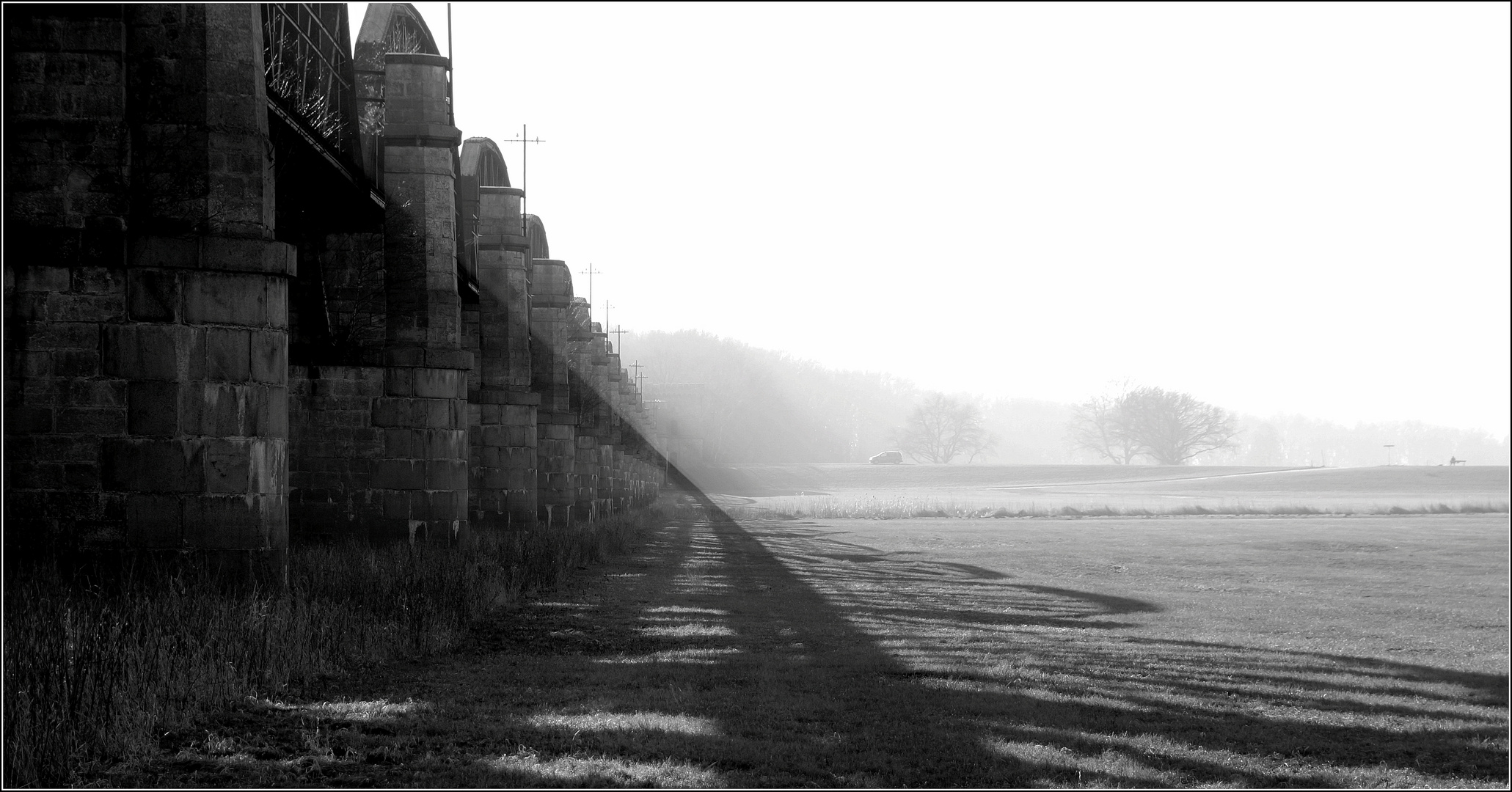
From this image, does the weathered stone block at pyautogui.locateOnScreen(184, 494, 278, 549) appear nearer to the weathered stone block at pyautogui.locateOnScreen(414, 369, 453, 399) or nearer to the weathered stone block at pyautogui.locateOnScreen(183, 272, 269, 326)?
the weathered stone block at pyautogui.locateOnScreen(183, 272, 269, 326)

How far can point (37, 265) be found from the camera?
9594 mm

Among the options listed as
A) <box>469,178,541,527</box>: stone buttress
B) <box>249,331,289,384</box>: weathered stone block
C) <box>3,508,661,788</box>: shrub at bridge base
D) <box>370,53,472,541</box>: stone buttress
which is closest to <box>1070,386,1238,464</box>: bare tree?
<box>469,178,541,527</box>: stone buttress

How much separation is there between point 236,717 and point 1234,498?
1727 inches

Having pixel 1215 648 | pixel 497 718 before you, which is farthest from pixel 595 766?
pixel 1215 648

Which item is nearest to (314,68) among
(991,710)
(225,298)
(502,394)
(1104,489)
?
(225,298)

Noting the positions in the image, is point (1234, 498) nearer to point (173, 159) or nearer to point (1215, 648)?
point (1215, 648)

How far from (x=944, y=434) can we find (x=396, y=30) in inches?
4594

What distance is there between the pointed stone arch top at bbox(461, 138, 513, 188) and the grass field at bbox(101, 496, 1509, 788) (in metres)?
13.1

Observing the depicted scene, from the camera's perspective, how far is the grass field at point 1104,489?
1139 centimetres

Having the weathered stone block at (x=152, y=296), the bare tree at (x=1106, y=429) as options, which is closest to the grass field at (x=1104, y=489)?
the bare tree at (x=1106, y=429)

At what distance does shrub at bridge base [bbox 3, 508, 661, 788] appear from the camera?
591cm

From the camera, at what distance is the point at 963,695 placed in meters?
8.04

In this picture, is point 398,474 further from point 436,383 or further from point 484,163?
point 484,163

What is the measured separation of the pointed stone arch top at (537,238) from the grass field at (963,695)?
65.3ft
